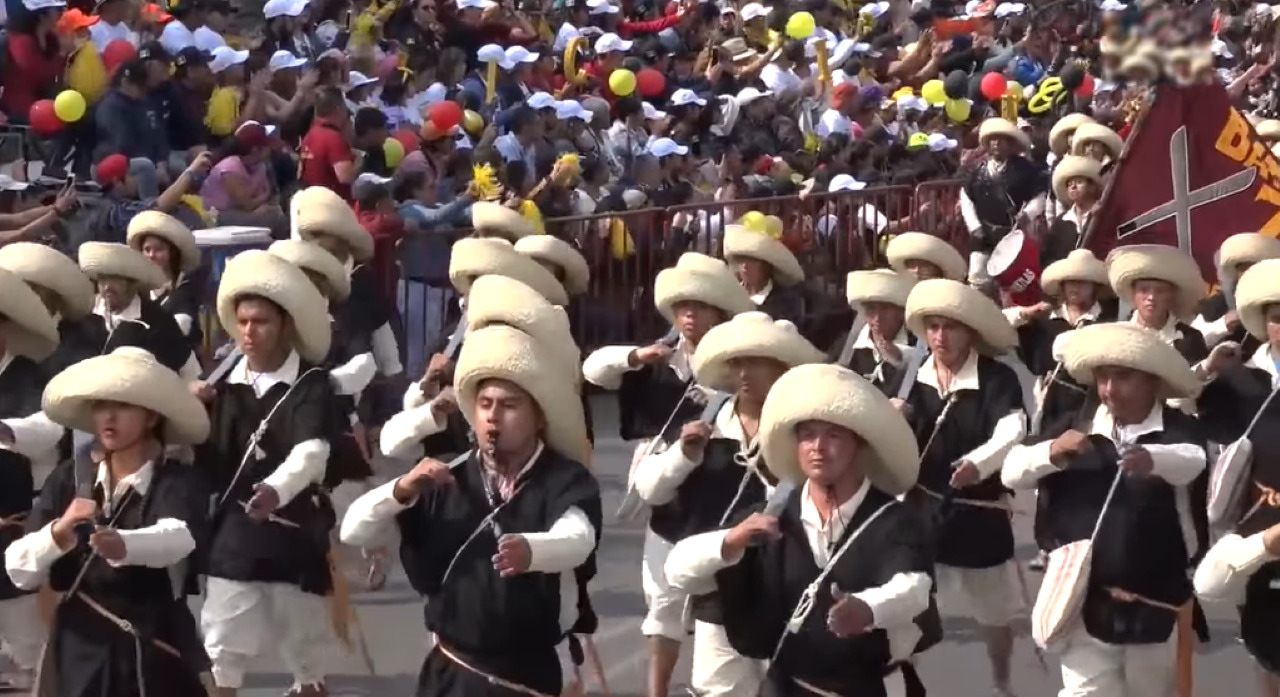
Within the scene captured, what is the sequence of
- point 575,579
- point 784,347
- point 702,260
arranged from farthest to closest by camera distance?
point 702,260, point 784,347, point 575,579

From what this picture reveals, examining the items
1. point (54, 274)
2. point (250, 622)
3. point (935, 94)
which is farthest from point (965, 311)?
point (935, 94)

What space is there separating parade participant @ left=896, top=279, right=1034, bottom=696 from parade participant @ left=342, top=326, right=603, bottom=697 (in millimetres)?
2137

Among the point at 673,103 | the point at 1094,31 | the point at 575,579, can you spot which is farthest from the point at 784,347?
the point at 1094,31

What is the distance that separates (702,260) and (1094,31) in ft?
60.6

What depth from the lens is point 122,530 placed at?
5785 millimetres

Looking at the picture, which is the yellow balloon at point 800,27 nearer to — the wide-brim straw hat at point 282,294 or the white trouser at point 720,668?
the wide-brim straw hat at point 282,294

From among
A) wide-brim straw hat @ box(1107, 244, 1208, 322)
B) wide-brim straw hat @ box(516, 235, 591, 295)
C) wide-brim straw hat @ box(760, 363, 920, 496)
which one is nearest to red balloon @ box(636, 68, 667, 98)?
wide-brim straw hat @ box(516, 235, 591, 295)

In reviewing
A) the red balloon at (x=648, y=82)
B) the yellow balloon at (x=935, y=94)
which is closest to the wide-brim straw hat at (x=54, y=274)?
the red balloon at (x=648, y=82)

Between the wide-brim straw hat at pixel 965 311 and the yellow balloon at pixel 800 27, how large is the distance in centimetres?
1466

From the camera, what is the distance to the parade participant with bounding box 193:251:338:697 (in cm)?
721

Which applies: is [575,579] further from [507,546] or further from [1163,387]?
[1163,387]

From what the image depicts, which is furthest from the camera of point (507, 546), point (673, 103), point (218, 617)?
point (673, 103)

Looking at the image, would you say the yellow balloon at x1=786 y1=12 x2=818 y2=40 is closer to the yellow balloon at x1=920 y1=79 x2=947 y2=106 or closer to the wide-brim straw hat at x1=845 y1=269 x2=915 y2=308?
the yellow balloon at x1=920 y1=79 x2=947 y2=106

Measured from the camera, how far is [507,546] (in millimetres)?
5277
